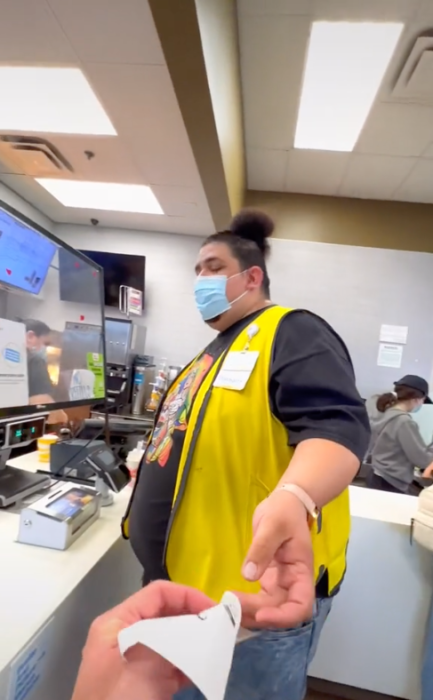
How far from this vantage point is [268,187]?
13.5 feet

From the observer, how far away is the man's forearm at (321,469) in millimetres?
605

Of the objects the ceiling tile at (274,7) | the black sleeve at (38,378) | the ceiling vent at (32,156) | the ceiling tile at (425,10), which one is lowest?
the black sleeve at (38,378)

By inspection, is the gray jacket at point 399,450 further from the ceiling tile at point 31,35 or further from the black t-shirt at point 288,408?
the ceiling tile at point 31,35

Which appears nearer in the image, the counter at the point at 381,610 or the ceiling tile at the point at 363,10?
the counter at the point at 381,610

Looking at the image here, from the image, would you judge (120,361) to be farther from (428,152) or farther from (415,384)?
(428,152)

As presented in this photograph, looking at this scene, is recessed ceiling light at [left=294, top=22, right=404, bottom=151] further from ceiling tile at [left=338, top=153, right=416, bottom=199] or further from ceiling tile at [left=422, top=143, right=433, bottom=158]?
ceiling tile at [left=422, top=143, right=433, bottom=158]

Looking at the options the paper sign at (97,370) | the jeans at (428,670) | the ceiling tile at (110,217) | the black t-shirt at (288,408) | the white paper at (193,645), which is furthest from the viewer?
the ceiling tile at (110,217)

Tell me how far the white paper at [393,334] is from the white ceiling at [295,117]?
1170 mm

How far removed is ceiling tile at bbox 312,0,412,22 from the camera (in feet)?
6.46

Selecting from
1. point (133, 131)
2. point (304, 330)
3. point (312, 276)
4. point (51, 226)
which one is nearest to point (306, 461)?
point (304, 330)

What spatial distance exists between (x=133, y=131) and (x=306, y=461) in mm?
2528

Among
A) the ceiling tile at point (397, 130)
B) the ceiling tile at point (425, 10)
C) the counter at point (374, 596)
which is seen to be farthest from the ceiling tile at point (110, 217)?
the counter at point (374, 596)

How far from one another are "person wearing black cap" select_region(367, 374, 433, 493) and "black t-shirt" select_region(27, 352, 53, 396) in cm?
236

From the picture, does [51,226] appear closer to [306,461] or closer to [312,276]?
A: [312,276]
